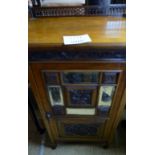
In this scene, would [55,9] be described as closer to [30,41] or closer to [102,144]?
[30,41]

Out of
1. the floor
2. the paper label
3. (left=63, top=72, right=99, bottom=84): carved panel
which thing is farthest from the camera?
the floor

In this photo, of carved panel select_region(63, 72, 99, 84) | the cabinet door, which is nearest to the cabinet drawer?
the cabinet door

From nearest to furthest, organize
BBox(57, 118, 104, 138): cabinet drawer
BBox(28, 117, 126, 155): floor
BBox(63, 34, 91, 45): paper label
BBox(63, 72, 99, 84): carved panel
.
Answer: BBox(63, 34, 91, 45): paper label
BBox(63, 72, 99, 84): carved panel
BBox(57, 118, 104, 138): cabinet drawer
BBox(28, 117, 126, 155): floor

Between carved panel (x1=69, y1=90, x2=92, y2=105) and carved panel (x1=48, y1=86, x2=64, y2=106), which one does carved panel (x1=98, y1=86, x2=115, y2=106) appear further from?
carved panel (x1=48, y1=86, x2=64, y2=106)

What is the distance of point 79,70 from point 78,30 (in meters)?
0.17

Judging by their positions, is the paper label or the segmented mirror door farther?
the segmented mirror door

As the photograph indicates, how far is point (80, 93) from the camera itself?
0.81 meters

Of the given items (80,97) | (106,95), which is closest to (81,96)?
(80,97)

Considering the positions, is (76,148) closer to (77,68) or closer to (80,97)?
(80,97)

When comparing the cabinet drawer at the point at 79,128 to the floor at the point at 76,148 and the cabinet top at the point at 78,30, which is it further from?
the cabinet top at the point at 78,30

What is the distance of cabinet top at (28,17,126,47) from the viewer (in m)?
0.62

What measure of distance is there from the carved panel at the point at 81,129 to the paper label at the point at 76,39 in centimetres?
60

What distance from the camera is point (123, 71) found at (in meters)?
0.69
